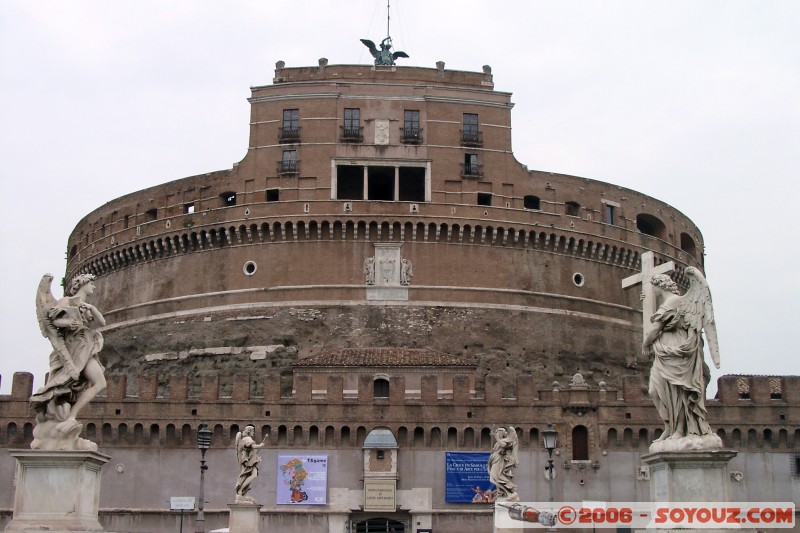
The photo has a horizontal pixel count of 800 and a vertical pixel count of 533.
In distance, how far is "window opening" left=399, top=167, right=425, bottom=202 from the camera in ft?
167

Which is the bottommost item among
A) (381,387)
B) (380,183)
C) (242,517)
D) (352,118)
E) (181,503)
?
(242,517)

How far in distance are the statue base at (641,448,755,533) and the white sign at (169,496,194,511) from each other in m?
29.7

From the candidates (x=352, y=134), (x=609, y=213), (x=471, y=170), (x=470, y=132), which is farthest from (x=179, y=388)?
(x=609, y=213)

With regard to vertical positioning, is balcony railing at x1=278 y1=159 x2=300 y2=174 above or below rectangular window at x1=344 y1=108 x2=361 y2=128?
below

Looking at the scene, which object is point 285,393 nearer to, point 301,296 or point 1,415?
point 301,296

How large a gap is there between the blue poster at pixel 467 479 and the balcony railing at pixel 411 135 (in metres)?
16.4

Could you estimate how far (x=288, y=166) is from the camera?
49.9m

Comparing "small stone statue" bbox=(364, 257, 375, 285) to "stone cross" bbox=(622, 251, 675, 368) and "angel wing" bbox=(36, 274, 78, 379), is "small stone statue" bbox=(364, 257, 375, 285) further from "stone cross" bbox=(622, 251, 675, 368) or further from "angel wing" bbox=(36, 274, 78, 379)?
"angel wing" bbox=(36, 274, 78, 379)

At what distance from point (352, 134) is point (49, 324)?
3914 centimetres

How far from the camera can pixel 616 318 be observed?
5159 cm

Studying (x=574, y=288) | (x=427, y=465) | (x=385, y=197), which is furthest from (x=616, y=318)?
(x=427, y=465)

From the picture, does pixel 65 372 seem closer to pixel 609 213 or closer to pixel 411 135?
pixel 411 135

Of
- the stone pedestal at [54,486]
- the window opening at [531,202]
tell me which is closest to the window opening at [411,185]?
the window opening at [531,202]

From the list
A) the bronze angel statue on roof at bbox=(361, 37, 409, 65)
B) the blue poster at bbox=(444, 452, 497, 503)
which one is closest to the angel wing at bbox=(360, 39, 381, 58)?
the bronze angel statue on roof at bbox=(361, 37, 409, 65)
